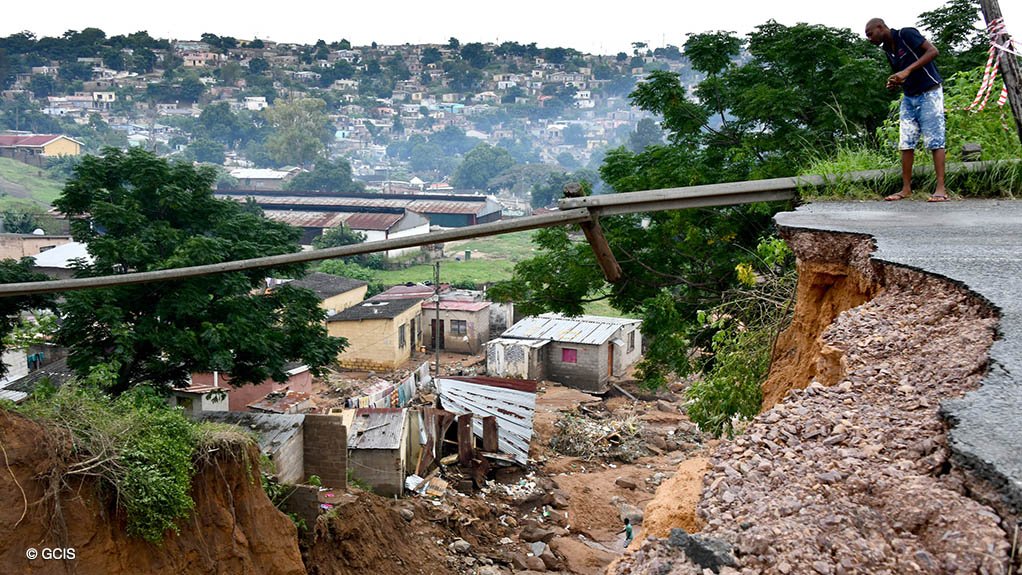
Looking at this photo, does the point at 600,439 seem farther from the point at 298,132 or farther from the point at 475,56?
the point at 475,56

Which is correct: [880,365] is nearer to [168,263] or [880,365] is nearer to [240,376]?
[168,263]

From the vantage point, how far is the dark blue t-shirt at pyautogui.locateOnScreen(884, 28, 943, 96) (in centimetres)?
599

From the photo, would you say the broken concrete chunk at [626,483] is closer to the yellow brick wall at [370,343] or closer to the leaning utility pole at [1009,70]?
the yellow brick wall at [370,343]

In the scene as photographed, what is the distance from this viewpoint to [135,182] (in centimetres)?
1606

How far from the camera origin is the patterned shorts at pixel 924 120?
19.4ft

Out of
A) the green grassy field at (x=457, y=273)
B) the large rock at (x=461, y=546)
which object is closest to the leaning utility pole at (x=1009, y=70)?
the large rock at (x=461, y=546)

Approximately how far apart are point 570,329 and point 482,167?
70.3m

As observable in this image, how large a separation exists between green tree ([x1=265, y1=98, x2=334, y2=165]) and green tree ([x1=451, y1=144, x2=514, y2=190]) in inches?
670

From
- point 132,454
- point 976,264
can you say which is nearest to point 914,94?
point 976,264

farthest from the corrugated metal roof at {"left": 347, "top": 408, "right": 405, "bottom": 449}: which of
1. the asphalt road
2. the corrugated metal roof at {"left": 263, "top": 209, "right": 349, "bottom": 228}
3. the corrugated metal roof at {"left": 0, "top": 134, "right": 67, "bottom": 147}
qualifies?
the corrugated metal roof at {"left": 0, "top": 134, "right": 67, "bottom": 147}

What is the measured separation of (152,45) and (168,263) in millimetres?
143103

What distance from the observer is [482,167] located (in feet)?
321

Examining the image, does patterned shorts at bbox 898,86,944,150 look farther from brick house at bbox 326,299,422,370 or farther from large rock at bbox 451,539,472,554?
brick house at bbox 326,299,422,370

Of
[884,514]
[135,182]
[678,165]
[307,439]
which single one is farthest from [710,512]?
[135,182]
